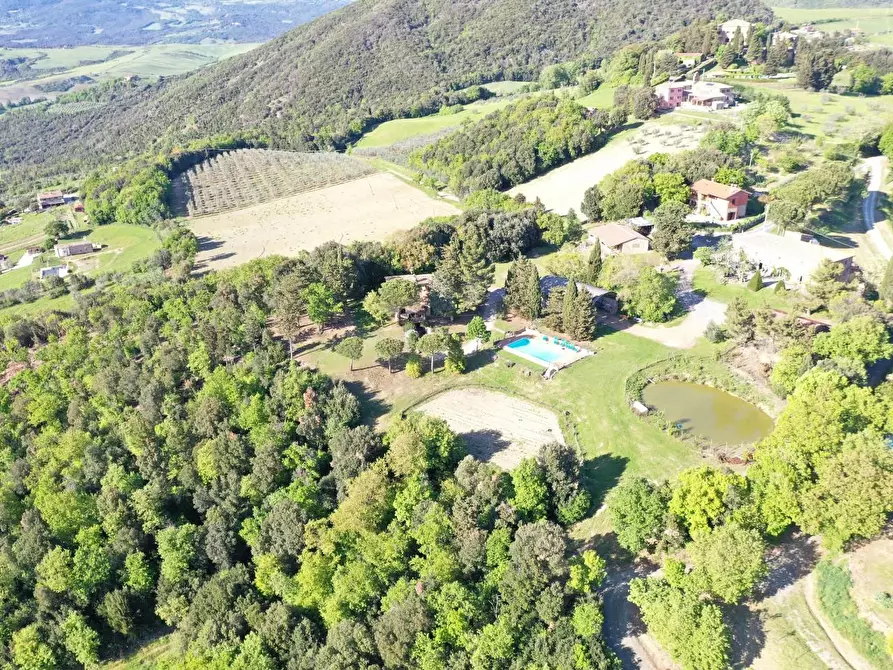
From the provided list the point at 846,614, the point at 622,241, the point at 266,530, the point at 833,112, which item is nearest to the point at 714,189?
the point at 622,241

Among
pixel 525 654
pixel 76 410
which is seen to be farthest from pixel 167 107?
→ pixel 525 654

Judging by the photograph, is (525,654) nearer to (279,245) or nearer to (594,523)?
(594,523)

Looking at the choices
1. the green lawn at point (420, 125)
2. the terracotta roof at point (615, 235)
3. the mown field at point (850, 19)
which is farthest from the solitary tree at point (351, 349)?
the mown field at point (850, 19)

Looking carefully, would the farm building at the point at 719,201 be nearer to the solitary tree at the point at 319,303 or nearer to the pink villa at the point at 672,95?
the pink villa at the point at 672,95

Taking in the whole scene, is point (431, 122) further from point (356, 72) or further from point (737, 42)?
point (737, 42)

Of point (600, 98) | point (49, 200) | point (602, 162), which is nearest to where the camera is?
point (602, 162)
